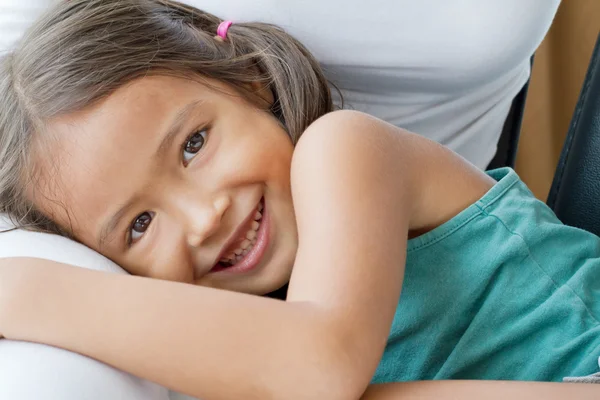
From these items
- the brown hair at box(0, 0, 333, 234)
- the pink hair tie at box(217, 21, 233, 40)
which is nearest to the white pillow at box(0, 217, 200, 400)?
the brown hair at box(0, 0, 333, 234)

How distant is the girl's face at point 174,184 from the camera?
744mm

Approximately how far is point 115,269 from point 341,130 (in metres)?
0.26

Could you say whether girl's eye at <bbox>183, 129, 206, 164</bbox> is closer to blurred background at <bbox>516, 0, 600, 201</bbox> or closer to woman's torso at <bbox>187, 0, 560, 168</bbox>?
woman's torso at <bbox>187, 0, 560, 168</bbox>

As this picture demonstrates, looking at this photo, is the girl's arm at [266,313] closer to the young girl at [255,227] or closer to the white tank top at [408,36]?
the young girl at [255,227]

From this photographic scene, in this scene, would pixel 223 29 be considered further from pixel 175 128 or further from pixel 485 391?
pixel 485 391

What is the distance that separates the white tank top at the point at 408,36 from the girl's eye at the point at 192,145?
270 mm

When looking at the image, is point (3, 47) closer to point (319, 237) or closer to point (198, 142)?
point (198, 142)

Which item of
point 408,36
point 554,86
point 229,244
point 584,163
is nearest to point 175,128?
point 229,244

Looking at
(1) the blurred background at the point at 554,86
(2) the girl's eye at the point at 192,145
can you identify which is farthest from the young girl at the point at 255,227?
(1) the blurred background at the point at 554,86

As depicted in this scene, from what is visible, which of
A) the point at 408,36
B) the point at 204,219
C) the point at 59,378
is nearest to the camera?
the point at 59,378

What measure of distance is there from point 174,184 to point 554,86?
1.21 metres

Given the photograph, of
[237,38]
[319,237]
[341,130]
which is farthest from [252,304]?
[237,38]

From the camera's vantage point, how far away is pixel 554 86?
66.7 inches

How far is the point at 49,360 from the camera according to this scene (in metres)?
0.53
